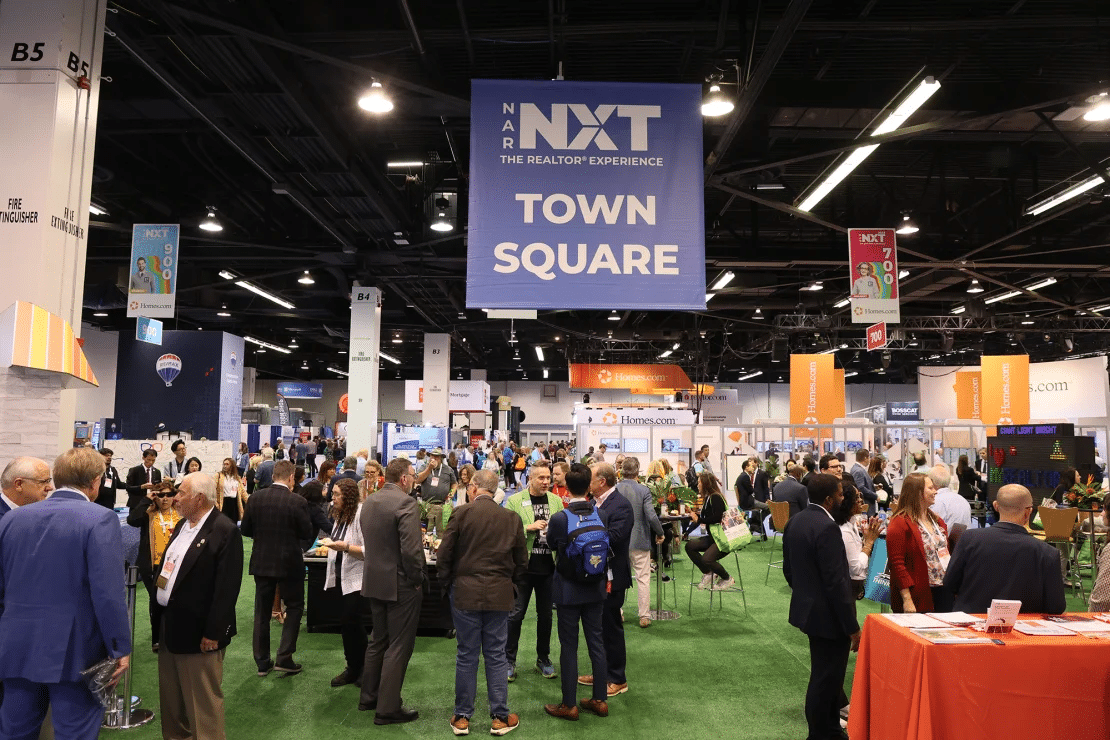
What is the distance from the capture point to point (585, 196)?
464 cm

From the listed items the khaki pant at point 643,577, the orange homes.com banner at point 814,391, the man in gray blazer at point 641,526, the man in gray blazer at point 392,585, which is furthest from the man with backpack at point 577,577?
the orange homes.com banner at point 814,391

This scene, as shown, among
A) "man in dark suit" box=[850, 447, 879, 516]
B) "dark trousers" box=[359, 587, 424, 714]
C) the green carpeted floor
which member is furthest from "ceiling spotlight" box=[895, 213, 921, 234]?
"dark trousers" box=[359, 587, 424, 714]

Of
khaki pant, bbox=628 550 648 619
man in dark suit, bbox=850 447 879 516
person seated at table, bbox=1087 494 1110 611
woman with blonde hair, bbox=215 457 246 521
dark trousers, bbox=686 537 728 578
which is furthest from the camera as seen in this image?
man in dark suit, bbox=850 447 879 516

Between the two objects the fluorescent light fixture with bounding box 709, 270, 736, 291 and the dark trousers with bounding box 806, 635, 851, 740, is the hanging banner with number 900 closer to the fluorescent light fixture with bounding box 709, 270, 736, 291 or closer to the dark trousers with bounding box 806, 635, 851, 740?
the dark trousers with bounding box 806, 635, 851, 740

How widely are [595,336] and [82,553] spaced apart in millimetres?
18511

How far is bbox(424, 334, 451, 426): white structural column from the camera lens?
67.8 feet

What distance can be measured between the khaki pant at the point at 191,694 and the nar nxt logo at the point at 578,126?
11.4ft

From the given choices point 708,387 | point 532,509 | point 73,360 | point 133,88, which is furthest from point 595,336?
point 73,360

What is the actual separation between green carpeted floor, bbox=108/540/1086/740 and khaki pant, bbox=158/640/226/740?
0.69m

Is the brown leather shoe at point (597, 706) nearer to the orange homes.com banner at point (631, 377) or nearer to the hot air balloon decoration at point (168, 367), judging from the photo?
the hot air balloon decoration at point (168, 367)

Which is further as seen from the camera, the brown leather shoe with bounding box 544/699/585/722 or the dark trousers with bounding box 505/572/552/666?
the dark trousers with bounding box 505/572/552/666

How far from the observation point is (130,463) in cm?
1244

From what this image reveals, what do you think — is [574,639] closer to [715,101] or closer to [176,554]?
[176,554]

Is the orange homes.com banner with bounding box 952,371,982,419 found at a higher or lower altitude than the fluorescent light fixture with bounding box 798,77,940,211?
lower
